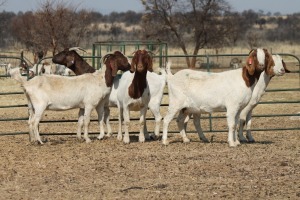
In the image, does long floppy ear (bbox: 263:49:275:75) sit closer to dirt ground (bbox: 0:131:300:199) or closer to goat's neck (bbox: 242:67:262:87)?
goat's neck (bbox: 242:67:262:87)

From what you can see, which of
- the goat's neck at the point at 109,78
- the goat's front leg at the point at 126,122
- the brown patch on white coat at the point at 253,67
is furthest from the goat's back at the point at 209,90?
the goat's neck at the point at 109,78

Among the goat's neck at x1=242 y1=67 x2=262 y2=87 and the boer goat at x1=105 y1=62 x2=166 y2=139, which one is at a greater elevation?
the goat's neck at x1=242 y1=67 x2=262 y2=87

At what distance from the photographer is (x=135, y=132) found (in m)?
16.3

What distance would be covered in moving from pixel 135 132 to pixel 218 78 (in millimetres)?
2840

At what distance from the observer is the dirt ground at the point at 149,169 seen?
9.79 meters

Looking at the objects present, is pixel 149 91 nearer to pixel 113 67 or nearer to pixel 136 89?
pixel 136 89

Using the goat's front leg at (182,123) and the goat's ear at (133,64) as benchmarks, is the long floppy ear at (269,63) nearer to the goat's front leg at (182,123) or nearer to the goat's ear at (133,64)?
the goat's front leg at (182,123)

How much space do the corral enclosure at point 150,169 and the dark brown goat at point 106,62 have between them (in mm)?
1353

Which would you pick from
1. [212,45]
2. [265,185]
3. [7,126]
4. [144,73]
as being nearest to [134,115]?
[7,126]

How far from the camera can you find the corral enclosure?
32.1 feet

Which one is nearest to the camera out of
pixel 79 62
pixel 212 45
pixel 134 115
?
pixel 79 62

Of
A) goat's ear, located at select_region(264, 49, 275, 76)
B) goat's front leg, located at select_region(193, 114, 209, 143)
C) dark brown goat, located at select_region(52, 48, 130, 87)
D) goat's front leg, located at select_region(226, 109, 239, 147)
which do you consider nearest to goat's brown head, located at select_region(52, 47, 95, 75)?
dark brown goat, located at select_region(52, 48, 130, 87)

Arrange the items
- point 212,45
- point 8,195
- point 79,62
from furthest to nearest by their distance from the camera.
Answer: point 212,45
point 79,62
point 8,195

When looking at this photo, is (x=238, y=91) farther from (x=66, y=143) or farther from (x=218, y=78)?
(x=66, y=143)
